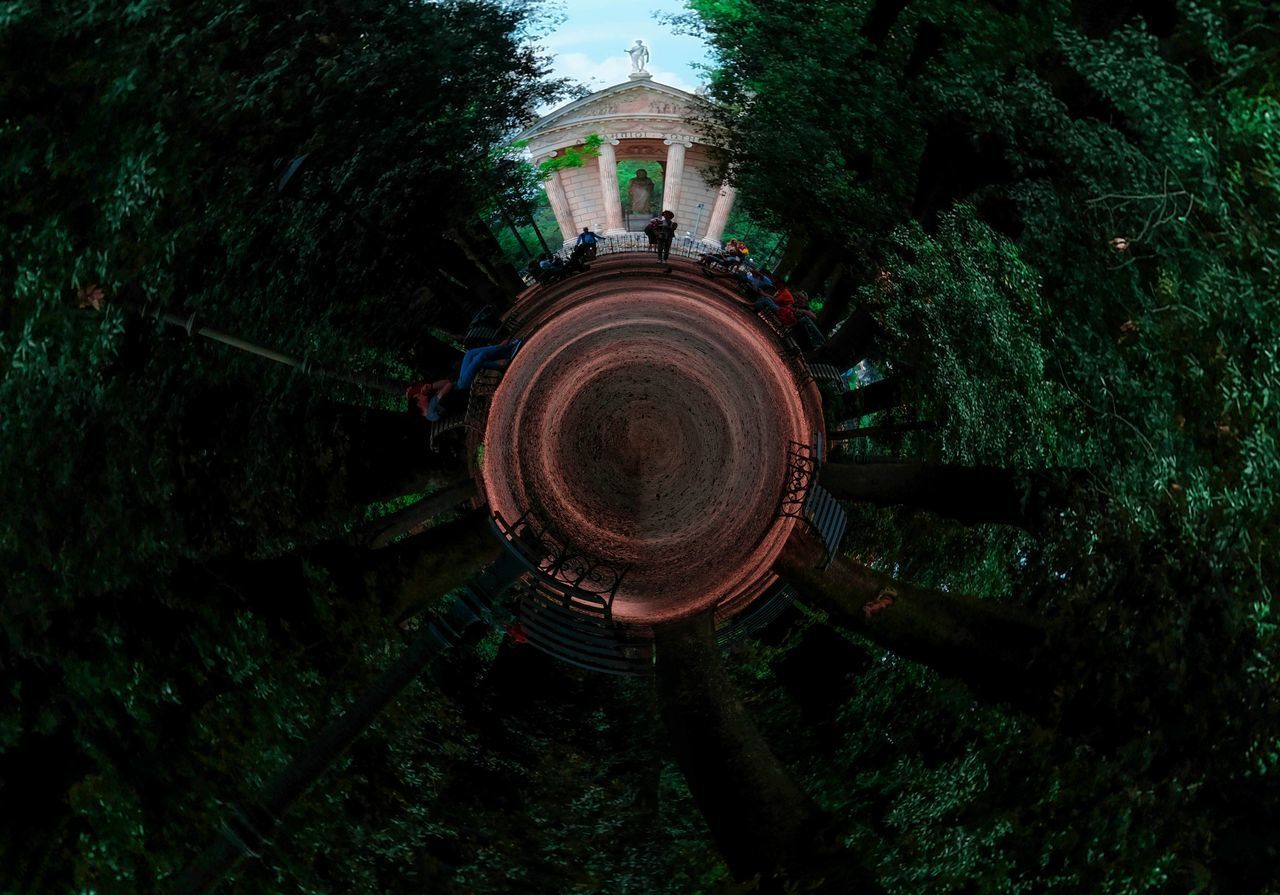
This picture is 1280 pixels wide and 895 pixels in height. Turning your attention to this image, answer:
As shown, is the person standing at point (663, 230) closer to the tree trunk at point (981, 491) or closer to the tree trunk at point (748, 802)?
the tree trunk at point (981, 491)

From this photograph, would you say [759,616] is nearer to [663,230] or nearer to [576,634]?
[576,634]

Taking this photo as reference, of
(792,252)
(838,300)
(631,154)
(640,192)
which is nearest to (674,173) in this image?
(631,154)

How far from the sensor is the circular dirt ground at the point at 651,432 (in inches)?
663

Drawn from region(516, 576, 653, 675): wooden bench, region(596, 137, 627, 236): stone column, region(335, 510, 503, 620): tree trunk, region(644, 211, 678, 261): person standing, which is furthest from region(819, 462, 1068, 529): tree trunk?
region(596, 137, 627, 236): stone column

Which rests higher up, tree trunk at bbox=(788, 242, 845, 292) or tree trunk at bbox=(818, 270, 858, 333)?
tree trunk at bbox=(788, 242, 845, 292)

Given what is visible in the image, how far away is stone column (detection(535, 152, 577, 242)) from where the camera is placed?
44.9 ft

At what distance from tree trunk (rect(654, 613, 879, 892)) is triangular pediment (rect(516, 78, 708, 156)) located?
8359 millimetres

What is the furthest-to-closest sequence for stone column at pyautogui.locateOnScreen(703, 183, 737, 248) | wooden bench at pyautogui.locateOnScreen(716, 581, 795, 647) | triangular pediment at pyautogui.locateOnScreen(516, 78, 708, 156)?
wooden bench at pyautogui.locateOnScreen(716, 581, 795, 647) < stone column at pyautogui.locateOnScreen(703, 183, 737, 248) < triangular pediment at pyautogui.locateOnScreen(516, 78, 708, 156)

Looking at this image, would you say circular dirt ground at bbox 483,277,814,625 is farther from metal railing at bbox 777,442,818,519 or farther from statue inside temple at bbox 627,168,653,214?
statue inside temple at bbox 627,168,653,214

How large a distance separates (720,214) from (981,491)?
264 inches

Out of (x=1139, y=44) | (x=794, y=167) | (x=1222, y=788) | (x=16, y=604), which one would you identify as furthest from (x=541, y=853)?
(x=1139, y=44)

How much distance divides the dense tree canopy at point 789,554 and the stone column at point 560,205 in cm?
55

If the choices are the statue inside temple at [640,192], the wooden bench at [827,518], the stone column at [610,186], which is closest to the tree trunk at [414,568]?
the wooden bench at [827,518]

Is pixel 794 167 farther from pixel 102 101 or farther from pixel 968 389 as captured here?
pixel 102 101
